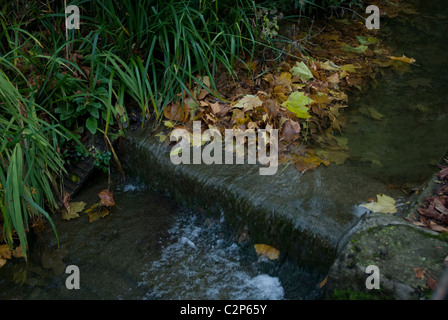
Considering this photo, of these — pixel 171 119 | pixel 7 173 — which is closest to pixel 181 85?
pixel 171 119

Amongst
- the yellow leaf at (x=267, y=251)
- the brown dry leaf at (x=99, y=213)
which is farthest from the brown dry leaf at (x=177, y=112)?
the yellow leaf at (x=267, y=251)

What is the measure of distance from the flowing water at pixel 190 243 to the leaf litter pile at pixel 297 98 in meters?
0.20

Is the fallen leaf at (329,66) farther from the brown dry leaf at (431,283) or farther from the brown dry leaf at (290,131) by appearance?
the brown dry leaf at (431,283)

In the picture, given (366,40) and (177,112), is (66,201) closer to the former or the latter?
(177,112)

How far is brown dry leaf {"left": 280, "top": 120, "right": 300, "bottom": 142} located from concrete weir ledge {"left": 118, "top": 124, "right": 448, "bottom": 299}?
1.08 ft

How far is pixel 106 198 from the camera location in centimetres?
303

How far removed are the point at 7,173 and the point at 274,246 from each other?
1664 millimetres

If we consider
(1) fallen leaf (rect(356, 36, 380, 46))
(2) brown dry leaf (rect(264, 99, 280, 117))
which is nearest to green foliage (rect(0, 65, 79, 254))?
(2) brown dry leaf (rect(264, 99, 280, 117))

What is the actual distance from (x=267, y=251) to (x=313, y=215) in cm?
37

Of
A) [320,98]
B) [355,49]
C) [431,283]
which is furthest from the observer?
[355,49]

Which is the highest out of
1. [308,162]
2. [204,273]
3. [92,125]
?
[92,125]

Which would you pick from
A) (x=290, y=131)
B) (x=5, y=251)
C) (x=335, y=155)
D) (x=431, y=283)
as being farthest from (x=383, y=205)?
(x=5, y=251)

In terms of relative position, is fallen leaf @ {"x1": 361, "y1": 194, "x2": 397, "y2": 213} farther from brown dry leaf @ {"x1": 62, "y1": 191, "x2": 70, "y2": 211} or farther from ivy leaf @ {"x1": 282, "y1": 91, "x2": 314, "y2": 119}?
brown dry leaf @ {"x1": 62, "y1": 191, "x2": 70, "y2": 211}

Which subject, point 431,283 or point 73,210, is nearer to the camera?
point 431,283
